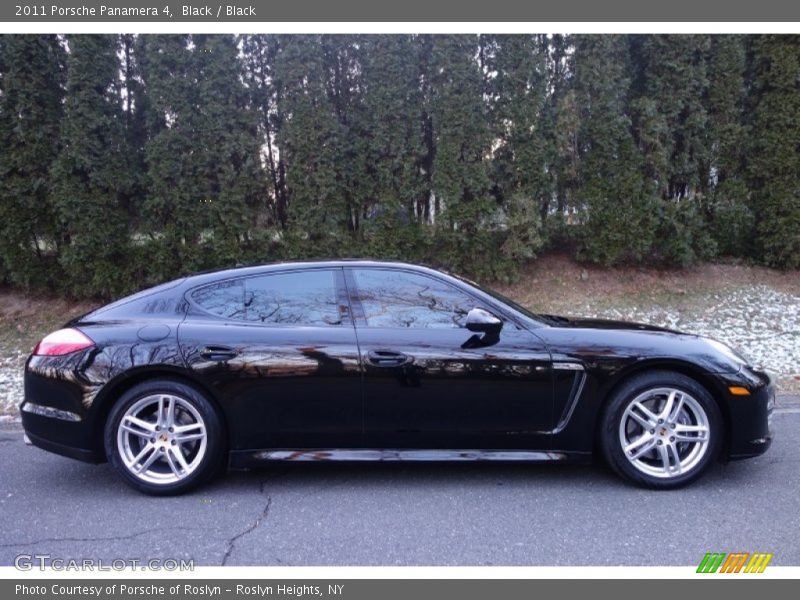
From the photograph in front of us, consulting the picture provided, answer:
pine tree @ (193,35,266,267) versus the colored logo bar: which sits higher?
pine tree @ (193,35,266,267)

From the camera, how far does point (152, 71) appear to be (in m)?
7.02

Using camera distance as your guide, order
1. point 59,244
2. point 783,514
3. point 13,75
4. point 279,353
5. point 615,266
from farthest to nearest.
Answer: point 615,266
point 59,244
point 13,75
point 279,353
point 783,514

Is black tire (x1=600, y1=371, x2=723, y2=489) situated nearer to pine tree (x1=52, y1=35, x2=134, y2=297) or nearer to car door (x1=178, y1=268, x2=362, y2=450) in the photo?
car door (x1=178, y1=268, x2=362, y2=450)

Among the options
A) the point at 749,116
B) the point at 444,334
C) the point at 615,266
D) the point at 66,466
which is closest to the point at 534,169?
the point at 615,266

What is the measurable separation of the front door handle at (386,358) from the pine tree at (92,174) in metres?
5.08

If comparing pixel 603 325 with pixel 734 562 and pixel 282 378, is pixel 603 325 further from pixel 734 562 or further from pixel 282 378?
pixel 282 378

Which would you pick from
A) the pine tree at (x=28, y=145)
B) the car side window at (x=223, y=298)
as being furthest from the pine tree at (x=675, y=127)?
the pine tree at (x=28, y=145)

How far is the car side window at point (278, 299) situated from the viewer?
364 cm

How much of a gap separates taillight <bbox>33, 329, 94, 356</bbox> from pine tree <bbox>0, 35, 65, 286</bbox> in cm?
438

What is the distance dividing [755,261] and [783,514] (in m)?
6.36

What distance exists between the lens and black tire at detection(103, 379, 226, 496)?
3.48m

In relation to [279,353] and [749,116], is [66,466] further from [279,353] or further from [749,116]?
[749,116]

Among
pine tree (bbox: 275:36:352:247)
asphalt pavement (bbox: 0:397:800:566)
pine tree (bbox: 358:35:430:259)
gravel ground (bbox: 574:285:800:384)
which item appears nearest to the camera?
asphalt pavement (bbox: 0:397:800:566)

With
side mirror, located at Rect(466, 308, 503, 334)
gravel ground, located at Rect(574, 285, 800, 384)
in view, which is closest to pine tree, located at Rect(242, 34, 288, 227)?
gravel ground, located at Rect(574, 285, 800, 384)
